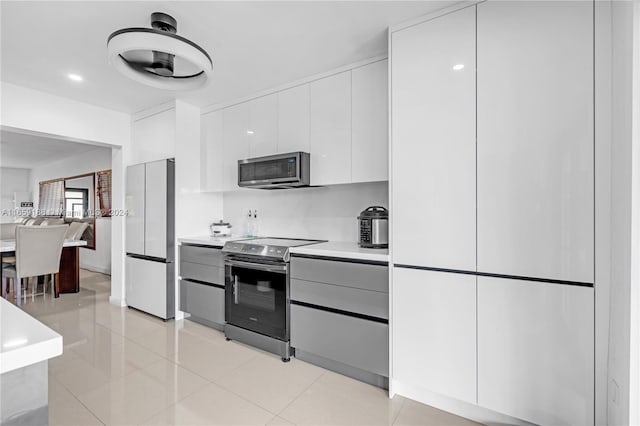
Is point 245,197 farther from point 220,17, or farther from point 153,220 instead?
point 220,17

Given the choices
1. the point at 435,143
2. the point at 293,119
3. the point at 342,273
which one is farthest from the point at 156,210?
the point at 435,143

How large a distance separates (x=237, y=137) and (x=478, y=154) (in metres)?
2.44

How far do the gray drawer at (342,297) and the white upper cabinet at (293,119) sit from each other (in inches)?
48.9

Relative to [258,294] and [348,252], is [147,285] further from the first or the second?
[348,252]

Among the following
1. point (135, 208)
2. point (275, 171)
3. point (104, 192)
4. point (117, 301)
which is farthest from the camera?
point (104, 192)

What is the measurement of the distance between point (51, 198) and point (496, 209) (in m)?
8.99

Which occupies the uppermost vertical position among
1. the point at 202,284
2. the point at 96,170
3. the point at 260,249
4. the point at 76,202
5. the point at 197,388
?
the point at 96,170

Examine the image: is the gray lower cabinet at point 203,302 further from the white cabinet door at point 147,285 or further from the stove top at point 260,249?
the stove top at point 260,249

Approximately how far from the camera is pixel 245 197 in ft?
12.1

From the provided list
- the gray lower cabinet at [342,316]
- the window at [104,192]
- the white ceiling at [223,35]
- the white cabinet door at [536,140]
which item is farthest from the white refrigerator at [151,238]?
the white cabinet door at [536,140]

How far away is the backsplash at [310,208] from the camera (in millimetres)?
2842

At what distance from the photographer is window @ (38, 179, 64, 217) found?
6.58 meters

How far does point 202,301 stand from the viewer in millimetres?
3170

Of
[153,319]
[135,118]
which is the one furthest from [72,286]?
[135,118]
